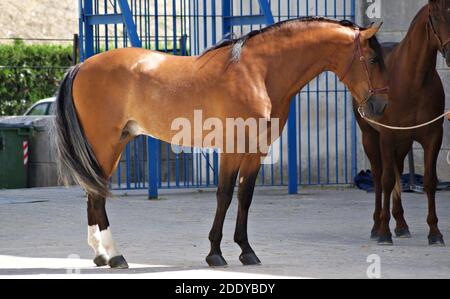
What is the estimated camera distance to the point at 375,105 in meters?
8.85

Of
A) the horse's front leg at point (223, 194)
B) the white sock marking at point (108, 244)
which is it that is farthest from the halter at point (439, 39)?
the white sock marking at point (108, 244)

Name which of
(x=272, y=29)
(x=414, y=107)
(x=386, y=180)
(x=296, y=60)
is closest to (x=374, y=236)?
(x=386, y=180)

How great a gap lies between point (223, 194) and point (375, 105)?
1.39m

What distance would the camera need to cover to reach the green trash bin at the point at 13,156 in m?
19.0

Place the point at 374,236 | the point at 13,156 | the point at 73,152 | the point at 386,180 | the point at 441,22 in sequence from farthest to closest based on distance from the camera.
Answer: the point at 13,156 < the point at 374,236 < the point at 386,180 < the point at 441,22 < the point at 73,152

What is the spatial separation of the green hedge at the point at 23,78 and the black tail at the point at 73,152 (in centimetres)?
2033

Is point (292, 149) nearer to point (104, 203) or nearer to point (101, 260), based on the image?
point (104, 203)

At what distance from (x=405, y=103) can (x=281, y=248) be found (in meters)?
1.79

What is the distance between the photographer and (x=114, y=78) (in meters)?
9.05

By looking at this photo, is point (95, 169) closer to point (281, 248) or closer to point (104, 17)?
point (281, 248)

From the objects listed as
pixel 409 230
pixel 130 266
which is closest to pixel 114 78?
pixel 130 266

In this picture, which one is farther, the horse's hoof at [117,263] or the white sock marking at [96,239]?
the white sock marking at [96,239]

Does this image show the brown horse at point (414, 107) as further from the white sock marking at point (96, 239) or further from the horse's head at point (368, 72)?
the white sock marking at point (96, 239)

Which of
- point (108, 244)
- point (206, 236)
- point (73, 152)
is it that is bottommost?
point (206, 236)
